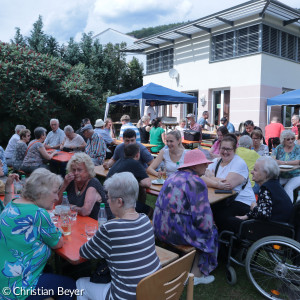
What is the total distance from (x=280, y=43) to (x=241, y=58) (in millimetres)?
1862

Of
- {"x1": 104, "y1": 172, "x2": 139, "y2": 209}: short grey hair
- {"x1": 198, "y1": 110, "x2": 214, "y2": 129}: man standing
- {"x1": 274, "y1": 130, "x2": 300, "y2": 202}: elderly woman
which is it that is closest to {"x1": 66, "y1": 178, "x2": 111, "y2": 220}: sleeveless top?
{"x1": 104, "y1": 172, "x2": 139, "y2": 209}: short grey hair

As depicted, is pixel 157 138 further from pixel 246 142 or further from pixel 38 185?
pixel 38 185

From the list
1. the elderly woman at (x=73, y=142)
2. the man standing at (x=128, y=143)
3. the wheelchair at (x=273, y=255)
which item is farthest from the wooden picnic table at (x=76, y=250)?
the elderly woman at (x=73, y=142)

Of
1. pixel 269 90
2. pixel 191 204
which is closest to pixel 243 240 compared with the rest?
pixel 191 204

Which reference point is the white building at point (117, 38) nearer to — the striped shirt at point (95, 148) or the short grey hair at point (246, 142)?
the striped shirt at point (95, 148)

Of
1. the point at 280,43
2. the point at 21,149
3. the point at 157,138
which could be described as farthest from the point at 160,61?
the point at 21,149

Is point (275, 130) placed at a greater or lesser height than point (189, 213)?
greater

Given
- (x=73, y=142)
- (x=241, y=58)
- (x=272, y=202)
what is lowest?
(x=272, y=202)

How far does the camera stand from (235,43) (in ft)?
43.4

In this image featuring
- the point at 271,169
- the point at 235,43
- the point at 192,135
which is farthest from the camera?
the point at 235,43

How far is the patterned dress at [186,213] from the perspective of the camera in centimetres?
254

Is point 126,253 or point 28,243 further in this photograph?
point 28,243

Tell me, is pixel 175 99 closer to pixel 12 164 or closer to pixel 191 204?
pixel 12 164

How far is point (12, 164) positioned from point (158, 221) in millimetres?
4184
